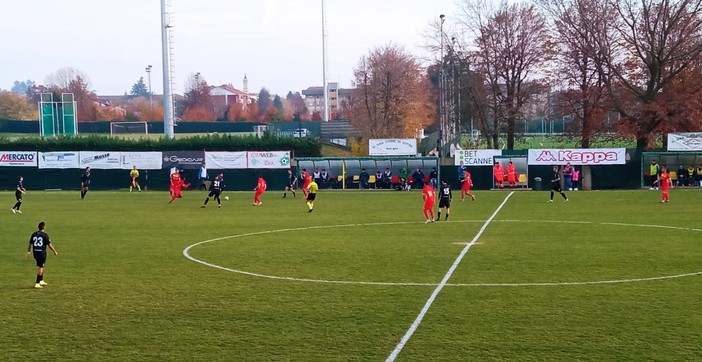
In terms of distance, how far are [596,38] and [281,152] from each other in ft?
83.3

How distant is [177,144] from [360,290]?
47.4 metres

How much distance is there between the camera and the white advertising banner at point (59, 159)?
196 feet

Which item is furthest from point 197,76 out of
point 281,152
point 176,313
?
point 176,313

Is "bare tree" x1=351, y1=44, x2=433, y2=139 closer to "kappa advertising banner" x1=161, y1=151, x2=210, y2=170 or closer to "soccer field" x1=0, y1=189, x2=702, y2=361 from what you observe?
"kappa advertising banner" x1=161, y1=151, x2=210, y2=170

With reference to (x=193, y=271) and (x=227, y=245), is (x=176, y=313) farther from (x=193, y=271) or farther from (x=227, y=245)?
(x=227, y=245)

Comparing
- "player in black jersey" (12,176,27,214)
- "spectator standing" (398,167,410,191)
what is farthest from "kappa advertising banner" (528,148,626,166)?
"player in black jersey" (12,176,27,214)

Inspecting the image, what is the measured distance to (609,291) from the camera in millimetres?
16062

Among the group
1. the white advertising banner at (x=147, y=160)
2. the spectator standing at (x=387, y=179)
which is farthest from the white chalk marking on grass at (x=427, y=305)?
the white advertising banner at (x=147, y=160)

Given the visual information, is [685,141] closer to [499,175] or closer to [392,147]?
[499,175]

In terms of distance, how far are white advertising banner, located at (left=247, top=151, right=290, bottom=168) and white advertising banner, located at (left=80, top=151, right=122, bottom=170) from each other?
10.8 metres

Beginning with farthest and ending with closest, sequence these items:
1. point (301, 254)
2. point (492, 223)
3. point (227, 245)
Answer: point (492, 223) → point (227, 245) → point (301, 254)

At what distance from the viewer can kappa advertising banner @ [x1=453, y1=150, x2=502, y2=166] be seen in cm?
5369

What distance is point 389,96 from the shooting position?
79.8m

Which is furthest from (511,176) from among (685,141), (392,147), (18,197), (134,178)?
(18,197)
